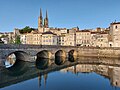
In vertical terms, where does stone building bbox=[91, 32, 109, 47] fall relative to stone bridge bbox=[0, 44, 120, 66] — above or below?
above

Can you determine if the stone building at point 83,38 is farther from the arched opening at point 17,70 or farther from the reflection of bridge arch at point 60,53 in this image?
the arched opening at point 17,70

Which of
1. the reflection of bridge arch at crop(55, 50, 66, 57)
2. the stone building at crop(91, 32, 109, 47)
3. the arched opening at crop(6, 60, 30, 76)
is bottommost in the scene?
the arched opening at crop(6, 60, 30, 76)

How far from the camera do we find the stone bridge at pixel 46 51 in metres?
38.5

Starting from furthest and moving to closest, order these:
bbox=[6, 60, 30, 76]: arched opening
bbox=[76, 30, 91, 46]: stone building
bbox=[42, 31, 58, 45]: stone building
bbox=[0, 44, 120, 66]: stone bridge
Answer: bbox=[76, 30, 91, 46]: stone building < bbox=[42, 31, 58, 45]: stone building < bbox=[0, 44, 120, 66]: stone bridge < bbox=[6, 60, 30, 76]: arched opening

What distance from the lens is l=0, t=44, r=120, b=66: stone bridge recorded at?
38469 millimetres

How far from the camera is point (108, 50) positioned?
62750 mm

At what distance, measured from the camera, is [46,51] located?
56.8m

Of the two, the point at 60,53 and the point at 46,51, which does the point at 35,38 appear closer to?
the point at 60,53

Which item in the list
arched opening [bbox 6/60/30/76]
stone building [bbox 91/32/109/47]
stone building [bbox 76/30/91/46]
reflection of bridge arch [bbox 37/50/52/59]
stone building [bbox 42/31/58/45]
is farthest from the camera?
stone building [bbox 76/30/91/46]

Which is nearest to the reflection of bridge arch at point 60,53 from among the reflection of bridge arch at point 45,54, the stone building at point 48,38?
the reflection of bridge arch at point 45,54

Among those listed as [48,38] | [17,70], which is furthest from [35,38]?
[17,70]

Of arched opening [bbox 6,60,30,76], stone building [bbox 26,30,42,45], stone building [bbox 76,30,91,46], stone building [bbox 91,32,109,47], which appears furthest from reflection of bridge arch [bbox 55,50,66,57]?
arched opening [bbox 6,60,30,76]

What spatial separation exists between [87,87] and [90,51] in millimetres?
43112

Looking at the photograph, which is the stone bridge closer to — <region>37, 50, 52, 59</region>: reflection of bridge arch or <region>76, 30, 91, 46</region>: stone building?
<region>37, 50, 52, 59</region>: reflection of bridge arch
